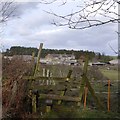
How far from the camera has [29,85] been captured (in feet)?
33.7

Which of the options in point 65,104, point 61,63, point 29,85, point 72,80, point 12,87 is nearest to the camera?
point 12,87

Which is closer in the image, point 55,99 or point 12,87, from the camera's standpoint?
point 12,87

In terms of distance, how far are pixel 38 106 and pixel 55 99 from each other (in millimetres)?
665

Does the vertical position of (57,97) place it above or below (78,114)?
above

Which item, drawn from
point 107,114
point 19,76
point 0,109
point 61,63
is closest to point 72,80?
point 107,114

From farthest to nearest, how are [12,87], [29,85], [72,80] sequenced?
A: 1. [72,80]
2. [29,85]
3. [12,87]

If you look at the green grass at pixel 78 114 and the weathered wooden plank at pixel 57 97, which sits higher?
the weathered wooden plank at pixel 57 97

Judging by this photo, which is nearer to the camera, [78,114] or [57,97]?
[78,114]

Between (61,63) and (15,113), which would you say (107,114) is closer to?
(15,113)

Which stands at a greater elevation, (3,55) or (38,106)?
(3,55)

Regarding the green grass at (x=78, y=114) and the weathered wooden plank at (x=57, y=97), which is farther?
the weathered wooden plank at (x=57, y=97)

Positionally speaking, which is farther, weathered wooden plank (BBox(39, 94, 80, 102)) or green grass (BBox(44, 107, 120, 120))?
weathered wooden plank (BBox(39, 94, 80, 102))

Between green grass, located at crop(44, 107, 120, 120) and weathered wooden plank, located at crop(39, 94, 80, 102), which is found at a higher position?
weathered wooden plank, located at crop(39, 94, 80, 102)

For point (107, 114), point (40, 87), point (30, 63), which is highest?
point (30, 63)
